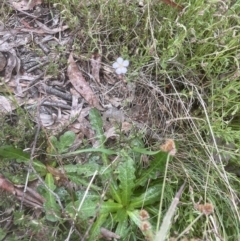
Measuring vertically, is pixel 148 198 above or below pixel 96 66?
below

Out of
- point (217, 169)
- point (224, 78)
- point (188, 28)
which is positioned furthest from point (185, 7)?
point (217, 169)

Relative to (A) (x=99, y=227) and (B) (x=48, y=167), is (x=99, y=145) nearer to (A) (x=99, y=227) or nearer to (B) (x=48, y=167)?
(B) (x=48, y=167)

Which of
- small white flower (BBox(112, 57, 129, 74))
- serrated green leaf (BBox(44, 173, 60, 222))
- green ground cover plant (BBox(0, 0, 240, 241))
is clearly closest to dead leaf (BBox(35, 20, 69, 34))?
green ground cover plant (BBox(0, 0, 240, 241))

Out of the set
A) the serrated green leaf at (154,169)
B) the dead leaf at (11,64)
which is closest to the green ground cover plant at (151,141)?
the serrated green leaf at (154,169)

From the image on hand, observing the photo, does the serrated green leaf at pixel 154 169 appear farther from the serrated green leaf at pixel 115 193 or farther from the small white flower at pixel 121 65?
the small white flower at pixel 121 65

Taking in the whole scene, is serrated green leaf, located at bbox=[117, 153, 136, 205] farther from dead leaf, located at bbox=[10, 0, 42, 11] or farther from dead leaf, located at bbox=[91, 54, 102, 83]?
dead leaf, located at bbox=[10, 0, 42, 11]

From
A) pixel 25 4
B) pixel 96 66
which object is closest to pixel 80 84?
pixel 96 66

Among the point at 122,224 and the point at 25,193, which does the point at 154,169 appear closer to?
the point at 122,224
